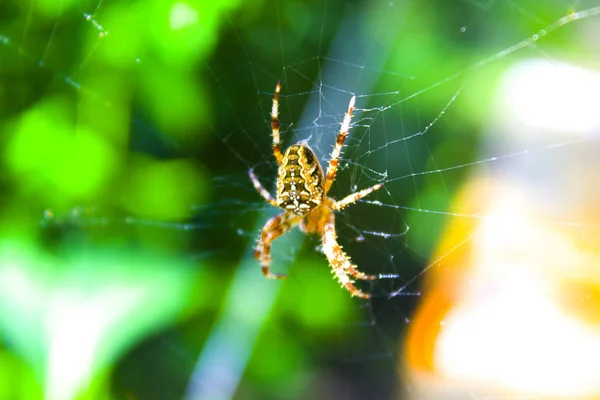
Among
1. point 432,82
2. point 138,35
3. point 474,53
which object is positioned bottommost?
point 138,35

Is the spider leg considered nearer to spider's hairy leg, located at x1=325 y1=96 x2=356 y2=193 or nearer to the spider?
the spider

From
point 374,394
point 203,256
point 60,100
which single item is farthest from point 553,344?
point 60,100

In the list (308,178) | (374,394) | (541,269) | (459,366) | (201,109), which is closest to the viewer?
(308,178)

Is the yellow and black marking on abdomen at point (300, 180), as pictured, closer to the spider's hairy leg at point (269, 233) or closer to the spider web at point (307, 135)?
the spider web at point (307, 135)

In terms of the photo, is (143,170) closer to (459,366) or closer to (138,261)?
(138,261)

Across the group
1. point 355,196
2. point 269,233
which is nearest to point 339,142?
point 355,196

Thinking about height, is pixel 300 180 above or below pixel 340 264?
above

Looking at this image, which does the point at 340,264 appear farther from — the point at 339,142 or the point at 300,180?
the point at 339,142
